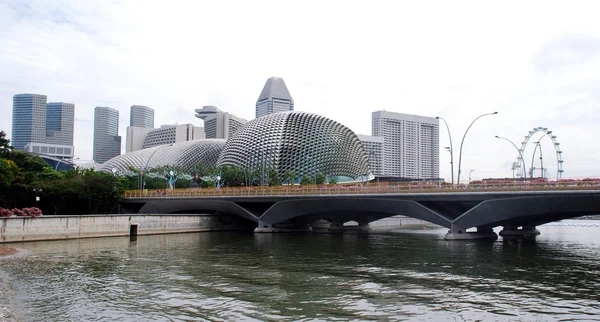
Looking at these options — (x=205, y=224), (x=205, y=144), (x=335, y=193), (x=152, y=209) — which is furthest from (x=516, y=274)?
(x=205, y=144)

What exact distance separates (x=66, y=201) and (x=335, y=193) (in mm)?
40513

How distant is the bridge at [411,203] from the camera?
4725cm

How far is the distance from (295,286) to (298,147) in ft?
363

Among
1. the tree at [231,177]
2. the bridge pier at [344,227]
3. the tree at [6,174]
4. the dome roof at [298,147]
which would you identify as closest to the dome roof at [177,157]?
the dome roof at [298,147]

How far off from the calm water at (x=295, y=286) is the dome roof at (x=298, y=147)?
296ft

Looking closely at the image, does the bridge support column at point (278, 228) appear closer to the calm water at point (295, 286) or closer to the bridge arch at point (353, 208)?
the bridge arch at point (353, 208)

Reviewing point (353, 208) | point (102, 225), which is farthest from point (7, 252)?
point (353, 208)

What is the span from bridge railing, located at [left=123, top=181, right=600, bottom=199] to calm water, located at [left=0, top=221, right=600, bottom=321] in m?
5.99

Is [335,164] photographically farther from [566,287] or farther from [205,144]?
[566,287]

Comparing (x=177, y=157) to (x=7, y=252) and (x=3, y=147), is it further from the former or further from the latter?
(x=7, y=252)

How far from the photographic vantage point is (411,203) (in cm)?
5559

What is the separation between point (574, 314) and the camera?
62.6 ft

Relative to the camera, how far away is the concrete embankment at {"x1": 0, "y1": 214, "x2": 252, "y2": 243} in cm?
4859

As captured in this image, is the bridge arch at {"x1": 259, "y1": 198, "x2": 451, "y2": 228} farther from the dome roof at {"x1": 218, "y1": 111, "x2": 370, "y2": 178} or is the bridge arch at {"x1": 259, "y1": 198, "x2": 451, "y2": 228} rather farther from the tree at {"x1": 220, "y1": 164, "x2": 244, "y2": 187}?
the dome roof at {"x1": 218, "y1": 111, "x2": 370, "y2": 178}
